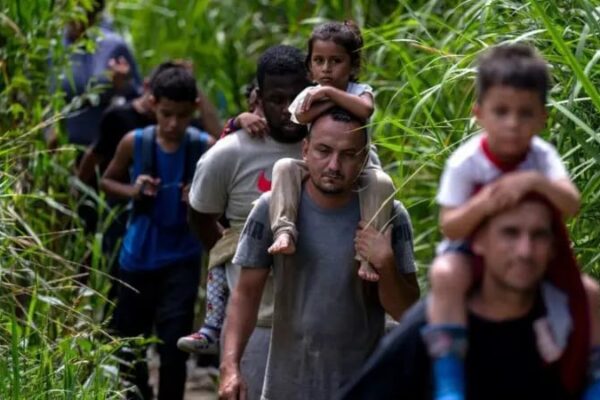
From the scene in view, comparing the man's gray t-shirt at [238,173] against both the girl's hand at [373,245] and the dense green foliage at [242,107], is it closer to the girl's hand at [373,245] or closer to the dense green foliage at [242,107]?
the dense green foliage at [242,107]

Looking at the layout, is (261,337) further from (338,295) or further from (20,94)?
(20,94)

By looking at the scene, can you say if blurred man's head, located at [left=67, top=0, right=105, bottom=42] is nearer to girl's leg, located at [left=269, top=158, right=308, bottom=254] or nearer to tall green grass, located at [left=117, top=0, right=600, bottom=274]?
tall green grass, located at [left=117, top=0, right=600, bottom=274]

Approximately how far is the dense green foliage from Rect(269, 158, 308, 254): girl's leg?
377mm

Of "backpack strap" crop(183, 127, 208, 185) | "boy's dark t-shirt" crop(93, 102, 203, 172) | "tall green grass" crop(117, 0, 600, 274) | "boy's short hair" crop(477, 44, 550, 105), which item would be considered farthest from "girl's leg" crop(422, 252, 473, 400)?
"boy's dark t-shirt" crop(93, 102, 203, 172)

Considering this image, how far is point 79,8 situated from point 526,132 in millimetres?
5370

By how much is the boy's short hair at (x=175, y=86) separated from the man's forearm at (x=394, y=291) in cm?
295

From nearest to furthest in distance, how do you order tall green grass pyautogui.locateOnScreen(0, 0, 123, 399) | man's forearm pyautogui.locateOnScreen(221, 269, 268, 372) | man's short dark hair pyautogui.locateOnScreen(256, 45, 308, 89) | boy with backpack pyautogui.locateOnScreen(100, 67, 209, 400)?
1. man's forearm pyautogui.locateOnScreen(221, 269, 268, 372)
2. tall green grass pyautogui.locateOnScreen(0, 0, 123, 399)
3. man's short dark hair pyautogui.locateOnScreen(256, 45, 308, 89)
4. boy with backpack pyautogui.locateOnScreen(100, 67, 209, 400)

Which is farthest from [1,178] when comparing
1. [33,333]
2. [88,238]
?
[88,238]

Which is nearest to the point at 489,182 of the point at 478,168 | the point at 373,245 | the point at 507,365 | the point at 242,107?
the point at 478,168

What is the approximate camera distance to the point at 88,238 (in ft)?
31.3

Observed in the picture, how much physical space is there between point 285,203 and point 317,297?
33 centimetres

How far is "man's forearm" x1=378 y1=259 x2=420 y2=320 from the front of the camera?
6.22 meters

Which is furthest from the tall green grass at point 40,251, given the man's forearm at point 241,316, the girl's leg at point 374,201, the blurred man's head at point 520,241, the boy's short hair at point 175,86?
the blurred man's head at point 520,241

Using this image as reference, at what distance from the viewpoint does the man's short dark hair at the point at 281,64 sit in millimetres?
7387
